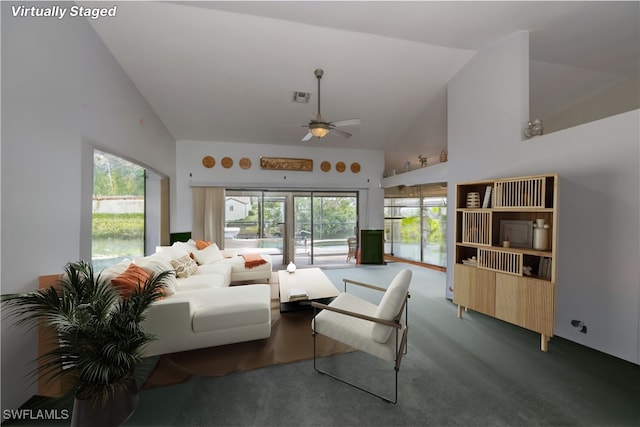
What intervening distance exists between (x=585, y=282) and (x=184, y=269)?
4.75 m

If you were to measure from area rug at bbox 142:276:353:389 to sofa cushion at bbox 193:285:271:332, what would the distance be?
0.92 ft

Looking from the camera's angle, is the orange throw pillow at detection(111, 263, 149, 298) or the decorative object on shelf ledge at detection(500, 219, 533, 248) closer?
the orange throw pillow at detection(111, 263, 149, 298)

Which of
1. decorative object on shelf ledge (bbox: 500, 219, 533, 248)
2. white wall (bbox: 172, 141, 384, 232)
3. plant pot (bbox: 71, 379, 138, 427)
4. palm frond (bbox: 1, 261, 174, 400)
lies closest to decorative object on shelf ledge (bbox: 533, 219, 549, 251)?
decorative object on shelf ledge (bbox: 500, 219, 533, 248)

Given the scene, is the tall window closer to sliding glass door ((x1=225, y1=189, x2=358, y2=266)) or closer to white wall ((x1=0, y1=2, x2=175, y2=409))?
white wall ((x1=0, y1=2, x2=175, y2=409))

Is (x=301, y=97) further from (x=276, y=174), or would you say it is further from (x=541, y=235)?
(x=541, y=235)

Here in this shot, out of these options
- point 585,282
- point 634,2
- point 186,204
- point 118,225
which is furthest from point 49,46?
point 634,2

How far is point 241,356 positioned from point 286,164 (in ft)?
14.3

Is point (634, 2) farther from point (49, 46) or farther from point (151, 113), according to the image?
point (151, 113)

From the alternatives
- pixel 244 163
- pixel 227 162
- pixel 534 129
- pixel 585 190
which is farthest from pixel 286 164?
pixel 585 190

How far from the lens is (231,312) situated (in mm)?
2260

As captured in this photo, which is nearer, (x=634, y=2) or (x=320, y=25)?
(x=634, y=2)

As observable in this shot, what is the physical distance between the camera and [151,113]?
409 cm

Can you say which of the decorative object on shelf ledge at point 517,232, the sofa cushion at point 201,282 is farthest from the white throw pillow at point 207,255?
the decorative object on shelf ledge at point 517,232

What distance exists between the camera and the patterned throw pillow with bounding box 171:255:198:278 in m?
3.38
